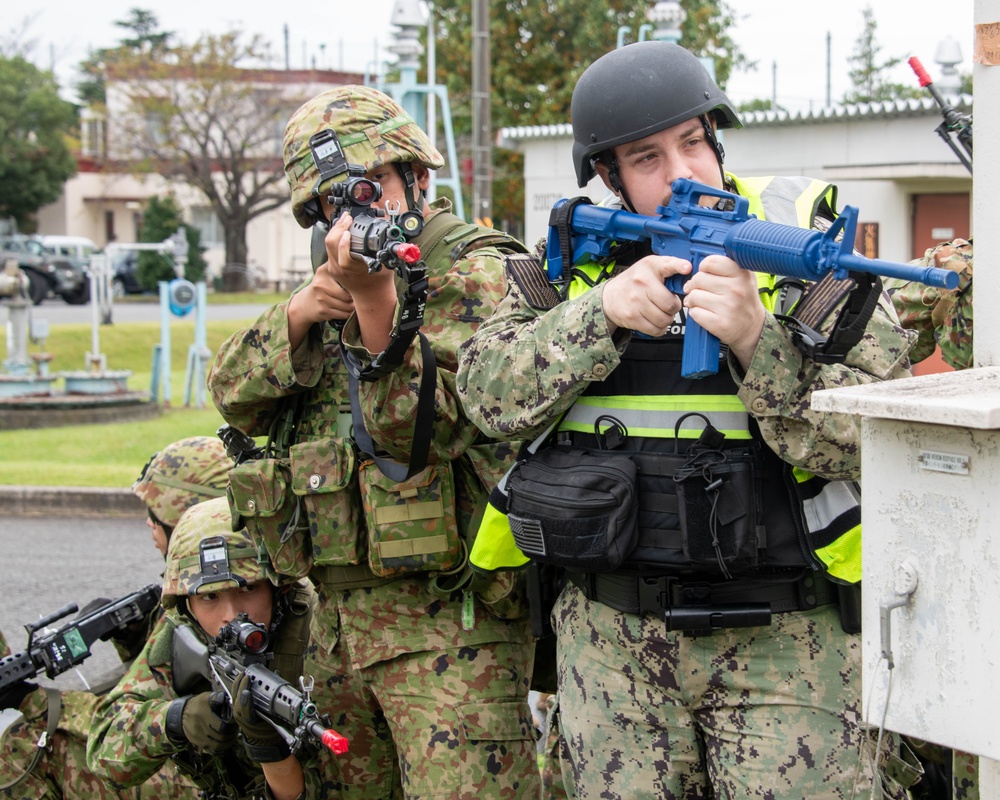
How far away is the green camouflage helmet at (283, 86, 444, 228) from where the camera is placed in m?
2.85

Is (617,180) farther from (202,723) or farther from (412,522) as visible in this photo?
(202,723)

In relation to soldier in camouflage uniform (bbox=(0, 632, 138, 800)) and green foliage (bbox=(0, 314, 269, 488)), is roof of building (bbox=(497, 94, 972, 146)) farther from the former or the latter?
soldier in camouflage uniform (bbox=(0, 632, 138, 800))

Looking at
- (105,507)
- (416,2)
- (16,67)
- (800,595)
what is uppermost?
(16,67)

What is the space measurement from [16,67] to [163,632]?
145 ft

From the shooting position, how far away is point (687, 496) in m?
2.13

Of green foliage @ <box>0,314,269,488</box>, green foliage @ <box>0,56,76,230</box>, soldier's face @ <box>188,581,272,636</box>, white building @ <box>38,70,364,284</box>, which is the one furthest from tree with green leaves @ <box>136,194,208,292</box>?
soldier's face @ <box>188,581,272,636</box>

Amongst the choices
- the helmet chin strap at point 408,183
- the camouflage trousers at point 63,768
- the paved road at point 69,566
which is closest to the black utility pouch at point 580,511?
the helmet chin strap at point 408,183

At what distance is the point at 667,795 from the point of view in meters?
2.23

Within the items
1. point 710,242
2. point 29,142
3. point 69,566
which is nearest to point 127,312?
point 29,142

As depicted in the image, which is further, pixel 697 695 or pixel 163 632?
pixel 163 632

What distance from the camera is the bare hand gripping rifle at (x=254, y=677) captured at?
2.75 m

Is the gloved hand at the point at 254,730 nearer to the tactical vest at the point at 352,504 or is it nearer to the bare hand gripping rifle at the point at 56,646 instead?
the tactical vest at the point at 352,504

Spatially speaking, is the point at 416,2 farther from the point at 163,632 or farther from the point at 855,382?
the point at 855,382

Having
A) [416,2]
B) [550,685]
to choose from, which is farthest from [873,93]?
[550,685]
